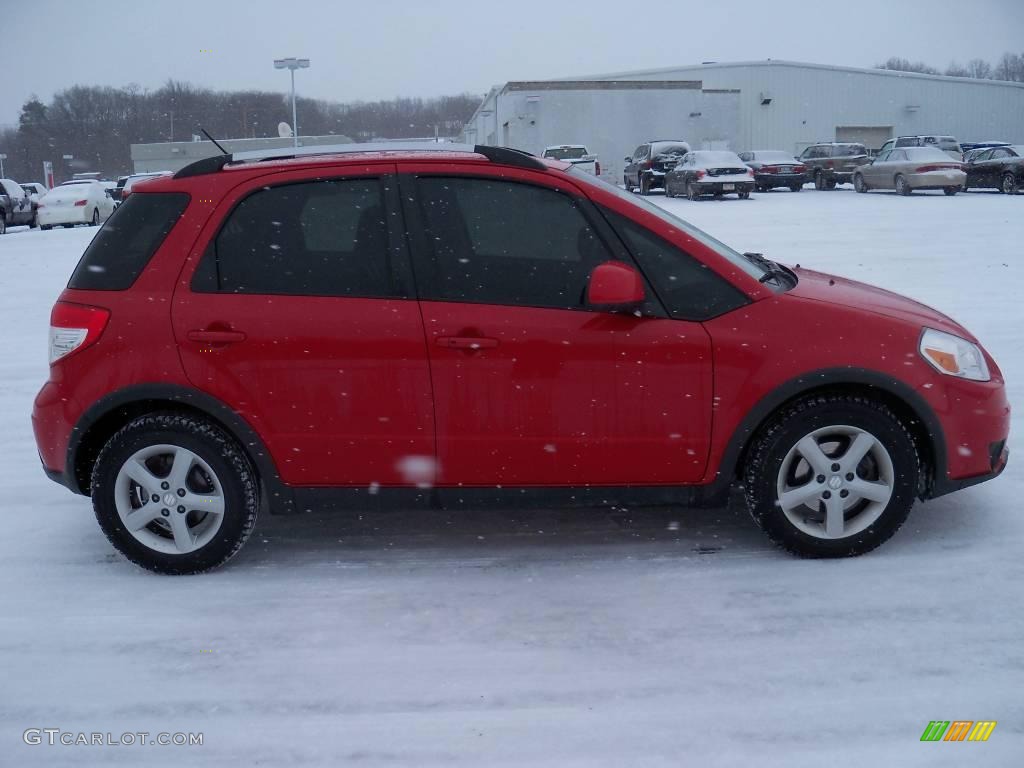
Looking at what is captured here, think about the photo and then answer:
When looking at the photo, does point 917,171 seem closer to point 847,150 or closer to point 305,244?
point 847,150

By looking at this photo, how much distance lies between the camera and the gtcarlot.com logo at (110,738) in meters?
2.88

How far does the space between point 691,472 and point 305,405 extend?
1.62m

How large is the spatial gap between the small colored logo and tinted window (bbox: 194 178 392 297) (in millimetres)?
2478

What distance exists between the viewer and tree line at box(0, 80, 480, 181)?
75688mm

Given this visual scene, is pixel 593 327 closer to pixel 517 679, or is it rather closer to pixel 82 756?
pixel 517 679

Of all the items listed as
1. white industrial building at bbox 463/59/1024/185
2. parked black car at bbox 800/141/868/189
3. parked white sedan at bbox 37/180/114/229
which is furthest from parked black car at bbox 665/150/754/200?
white industrial building at bbox 463/59/1024/185

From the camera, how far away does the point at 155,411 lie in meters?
4.00

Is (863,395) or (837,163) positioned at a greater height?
(837,163)

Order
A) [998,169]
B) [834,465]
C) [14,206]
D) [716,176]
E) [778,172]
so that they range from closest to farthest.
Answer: [834,465], [998,169], [14,206], [716,176], [778,172]

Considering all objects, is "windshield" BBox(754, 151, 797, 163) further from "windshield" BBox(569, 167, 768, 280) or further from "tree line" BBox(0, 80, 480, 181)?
"tree line" BBox(0, 80, 480, 181)

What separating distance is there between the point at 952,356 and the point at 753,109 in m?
55.4

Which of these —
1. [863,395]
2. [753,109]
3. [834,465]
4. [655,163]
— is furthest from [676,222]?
[753,109]

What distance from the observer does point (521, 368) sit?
12.5ft

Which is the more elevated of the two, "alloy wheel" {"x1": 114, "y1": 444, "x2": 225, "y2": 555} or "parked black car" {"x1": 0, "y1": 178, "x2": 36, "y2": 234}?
"parked black car" {"x1": 0, "y1": 178, "x2": 36, "y2": 234}
